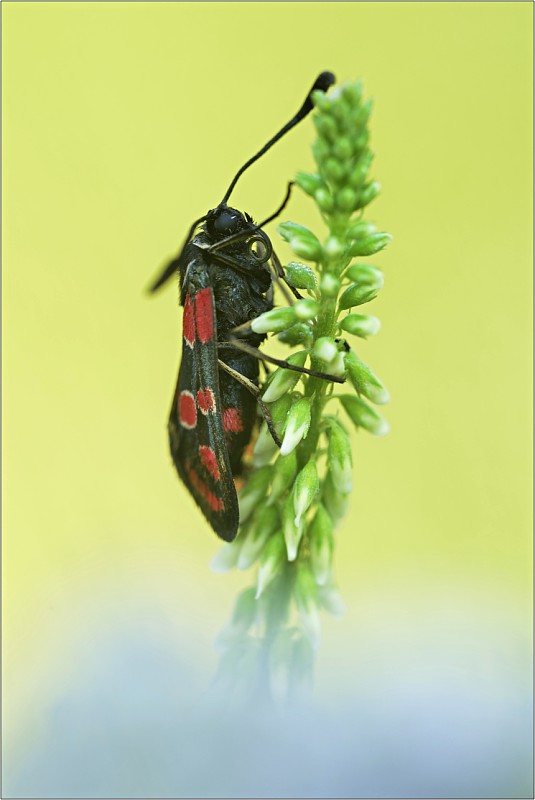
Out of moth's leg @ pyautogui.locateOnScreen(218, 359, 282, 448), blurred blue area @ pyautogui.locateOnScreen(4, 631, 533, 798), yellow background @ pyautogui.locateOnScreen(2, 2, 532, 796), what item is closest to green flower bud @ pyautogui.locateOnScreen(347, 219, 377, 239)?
moth's leg @ pyautogui.locateOnScreen(218, 359, 282, 448)

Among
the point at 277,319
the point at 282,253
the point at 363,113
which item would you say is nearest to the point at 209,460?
the point at 277,319

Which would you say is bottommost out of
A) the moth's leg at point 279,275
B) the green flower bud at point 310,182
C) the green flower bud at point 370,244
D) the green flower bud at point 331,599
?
the green flower bud at point 331,599

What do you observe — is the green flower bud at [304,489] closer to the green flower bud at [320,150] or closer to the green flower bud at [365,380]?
the green flower bud at [365,380]

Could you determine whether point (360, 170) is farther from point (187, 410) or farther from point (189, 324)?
point (187, 410)

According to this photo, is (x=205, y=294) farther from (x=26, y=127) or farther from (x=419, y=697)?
(x=26, y=127)

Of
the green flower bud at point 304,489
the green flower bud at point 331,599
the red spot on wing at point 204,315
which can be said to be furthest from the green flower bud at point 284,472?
the red spot on wing at point 204,315
